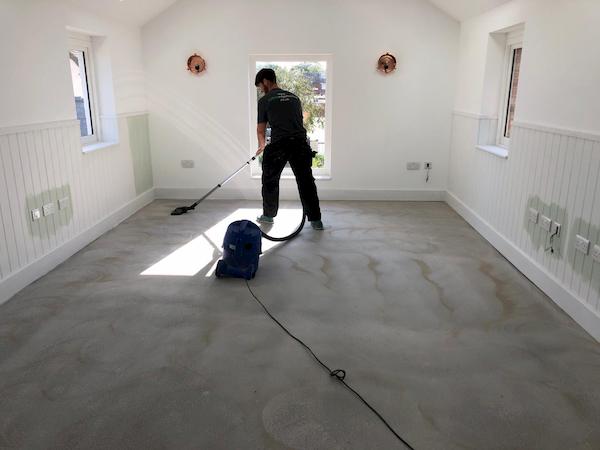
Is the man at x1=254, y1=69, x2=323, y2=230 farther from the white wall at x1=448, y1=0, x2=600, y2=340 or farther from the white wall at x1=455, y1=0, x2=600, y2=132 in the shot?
the white wall at x1=455, y1=0, x2=600, y2=132

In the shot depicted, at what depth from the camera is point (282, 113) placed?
169 inches

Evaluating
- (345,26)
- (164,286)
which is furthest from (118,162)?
(345,26)

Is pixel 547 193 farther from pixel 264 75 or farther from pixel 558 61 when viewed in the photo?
pixel 264 75

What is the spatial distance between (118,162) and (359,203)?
2647mm

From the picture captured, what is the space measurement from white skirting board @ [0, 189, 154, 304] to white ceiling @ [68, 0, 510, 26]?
71.8 inches

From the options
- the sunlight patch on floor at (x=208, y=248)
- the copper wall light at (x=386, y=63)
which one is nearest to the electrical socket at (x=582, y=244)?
the sunlight patch on floor at (x=208, y=248)

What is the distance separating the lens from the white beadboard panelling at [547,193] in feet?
8.99

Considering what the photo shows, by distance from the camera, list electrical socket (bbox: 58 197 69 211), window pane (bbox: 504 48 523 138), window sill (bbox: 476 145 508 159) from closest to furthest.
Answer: electrical socket (bbox: 58 197 69 211), window sill (bbox: 476 145 508 159), window pane (bbox: 504 48 523 138)

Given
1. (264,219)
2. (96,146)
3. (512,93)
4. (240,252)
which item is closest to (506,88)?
(512,93)

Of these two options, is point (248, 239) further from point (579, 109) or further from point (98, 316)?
point (579, 109)

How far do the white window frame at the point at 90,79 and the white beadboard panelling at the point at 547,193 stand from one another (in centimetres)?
369

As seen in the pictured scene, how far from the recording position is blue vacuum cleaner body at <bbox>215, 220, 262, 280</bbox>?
3.35m

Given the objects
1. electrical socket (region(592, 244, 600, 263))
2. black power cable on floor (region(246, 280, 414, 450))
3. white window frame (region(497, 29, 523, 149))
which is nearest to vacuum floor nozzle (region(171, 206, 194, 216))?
black power cable on floor (region(246, 280, 414, 450))

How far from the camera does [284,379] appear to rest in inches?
88.7
